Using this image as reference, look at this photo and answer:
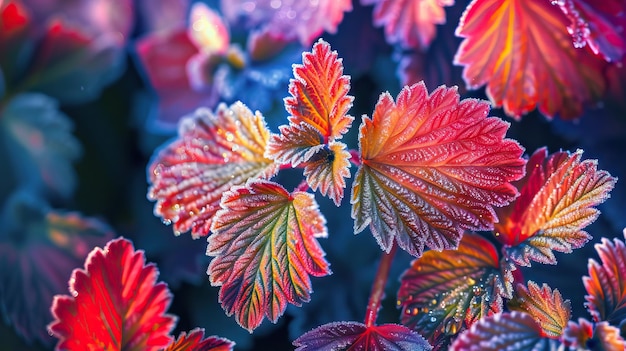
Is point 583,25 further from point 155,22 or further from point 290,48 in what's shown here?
point 155,22

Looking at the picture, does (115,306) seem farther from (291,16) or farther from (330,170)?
(291,16)

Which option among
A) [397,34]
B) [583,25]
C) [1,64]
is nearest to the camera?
[583,25]

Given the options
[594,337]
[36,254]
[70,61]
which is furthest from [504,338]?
[70,61]

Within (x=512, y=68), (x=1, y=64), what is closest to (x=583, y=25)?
(x=512, y=68)

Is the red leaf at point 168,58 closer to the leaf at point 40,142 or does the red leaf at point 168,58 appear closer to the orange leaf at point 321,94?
the leaf at point 40,142

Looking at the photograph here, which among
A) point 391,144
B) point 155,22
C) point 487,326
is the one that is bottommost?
point 487,326

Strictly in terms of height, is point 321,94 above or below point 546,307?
above
